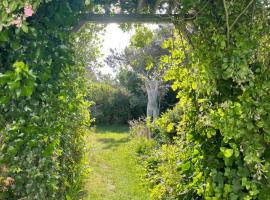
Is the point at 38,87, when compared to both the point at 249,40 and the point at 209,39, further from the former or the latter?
the point at 249,40

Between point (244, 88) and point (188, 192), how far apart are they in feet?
5.24

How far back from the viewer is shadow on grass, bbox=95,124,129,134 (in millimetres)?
15633

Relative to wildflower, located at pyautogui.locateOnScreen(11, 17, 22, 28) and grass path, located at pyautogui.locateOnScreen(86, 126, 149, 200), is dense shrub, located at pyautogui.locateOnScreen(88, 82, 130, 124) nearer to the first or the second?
grass path, located at pyautogui.locateOnScreen(86, 126, 149, 200)

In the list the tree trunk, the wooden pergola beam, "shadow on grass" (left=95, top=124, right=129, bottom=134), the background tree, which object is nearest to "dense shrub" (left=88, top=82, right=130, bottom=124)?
"shadow on grass" (left=95, top=124, right=129, bottom=134)

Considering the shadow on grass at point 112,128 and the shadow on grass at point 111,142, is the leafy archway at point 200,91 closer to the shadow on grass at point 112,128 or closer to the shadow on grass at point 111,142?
the shadow on grass at point 111,142

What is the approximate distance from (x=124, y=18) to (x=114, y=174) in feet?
19.8

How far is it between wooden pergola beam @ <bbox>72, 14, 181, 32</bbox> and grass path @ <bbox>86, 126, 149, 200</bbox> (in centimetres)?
408

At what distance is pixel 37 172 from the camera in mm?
2395

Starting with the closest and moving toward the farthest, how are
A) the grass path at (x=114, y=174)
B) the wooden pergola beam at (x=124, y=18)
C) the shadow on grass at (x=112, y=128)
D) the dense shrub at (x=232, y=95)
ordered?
the dense shrub at (x=232, y=95) → the wooden pergola beam at (x=124, y=18) → the grass path at (x=114, y=174) → the shadow on grass at (x=112, y=128)

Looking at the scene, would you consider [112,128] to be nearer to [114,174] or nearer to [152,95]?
[152,95]

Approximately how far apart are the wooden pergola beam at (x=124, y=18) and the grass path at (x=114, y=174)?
4083 millimetres

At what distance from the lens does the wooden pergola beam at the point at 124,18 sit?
8.54 feet

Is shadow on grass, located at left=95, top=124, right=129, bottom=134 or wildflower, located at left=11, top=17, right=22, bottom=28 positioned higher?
wildflower, located at left=11, top=17, right=22, bottom=28

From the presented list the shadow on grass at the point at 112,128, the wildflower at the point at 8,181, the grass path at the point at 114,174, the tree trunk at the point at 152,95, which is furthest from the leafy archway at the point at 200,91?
the shadow on grass at the point at 112,128
